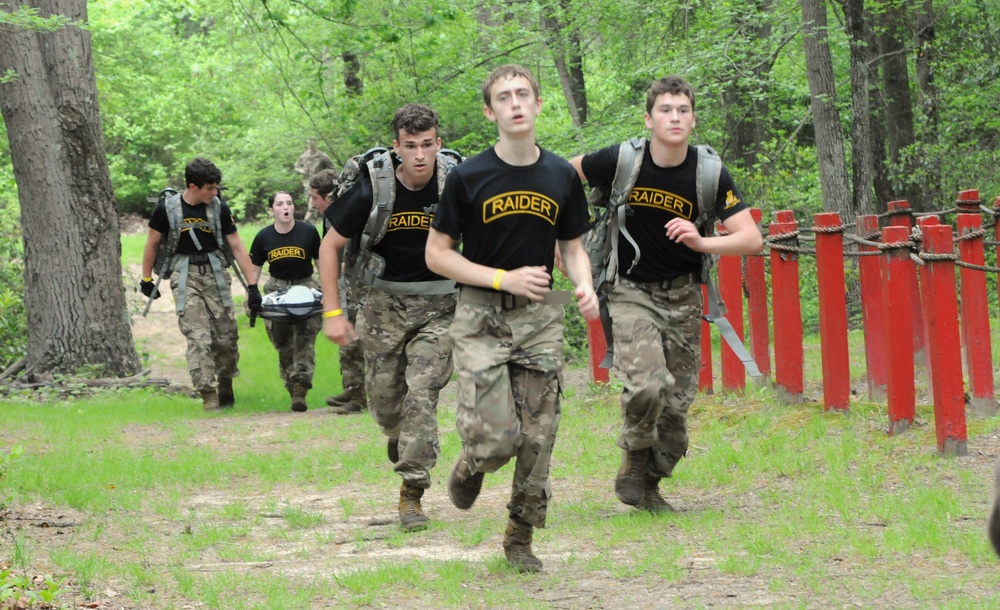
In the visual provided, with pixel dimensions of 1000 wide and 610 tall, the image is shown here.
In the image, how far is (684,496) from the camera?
748 centimetres

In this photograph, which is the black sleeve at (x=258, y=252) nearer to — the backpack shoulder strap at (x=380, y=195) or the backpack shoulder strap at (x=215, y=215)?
the backpack shoulder strap at (x=215, y=215)

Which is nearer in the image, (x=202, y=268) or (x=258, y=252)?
(x=202, y=268)

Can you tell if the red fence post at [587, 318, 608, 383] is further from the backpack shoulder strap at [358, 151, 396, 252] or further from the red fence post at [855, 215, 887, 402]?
the backpack shoulder strap at [358, 151, 396, 252]

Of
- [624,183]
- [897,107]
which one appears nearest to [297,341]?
[624,183]

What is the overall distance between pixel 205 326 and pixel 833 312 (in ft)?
21.0

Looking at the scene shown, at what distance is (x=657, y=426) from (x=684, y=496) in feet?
3.12

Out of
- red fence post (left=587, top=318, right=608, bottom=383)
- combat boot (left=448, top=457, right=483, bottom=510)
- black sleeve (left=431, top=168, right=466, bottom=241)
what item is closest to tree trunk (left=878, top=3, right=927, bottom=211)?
red fence post (left=587, top=318, right=608, bottom=383)

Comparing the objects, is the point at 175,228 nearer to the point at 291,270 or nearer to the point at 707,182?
the point at 291,270

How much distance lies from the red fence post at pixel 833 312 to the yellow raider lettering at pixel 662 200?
8.86 ft

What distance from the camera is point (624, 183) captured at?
251 inches

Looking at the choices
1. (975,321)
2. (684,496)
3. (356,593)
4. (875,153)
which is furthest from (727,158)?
(356,593)

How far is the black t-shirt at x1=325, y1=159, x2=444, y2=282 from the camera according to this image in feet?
22.1

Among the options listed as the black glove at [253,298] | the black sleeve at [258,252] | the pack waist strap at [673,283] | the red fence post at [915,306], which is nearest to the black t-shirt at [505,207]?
the pack waist strap at [673,283]

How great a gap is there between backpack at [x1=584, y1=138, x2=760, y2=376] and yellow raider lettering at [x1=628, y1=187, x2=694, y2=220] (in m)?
0.05
